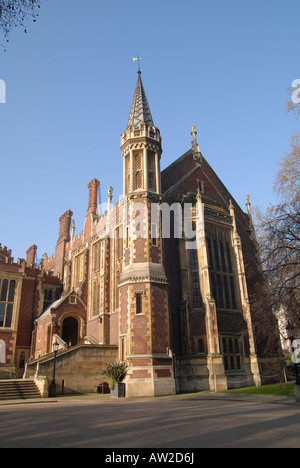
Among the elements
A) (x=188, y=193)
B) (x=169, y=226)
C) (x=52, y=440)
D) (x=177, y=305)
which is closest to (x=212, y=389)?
(x=177, y=305)

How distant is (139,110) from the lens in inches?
1068

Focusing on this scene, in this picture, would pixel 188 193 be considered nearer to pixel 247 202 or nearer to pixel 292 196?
pixel 247 202

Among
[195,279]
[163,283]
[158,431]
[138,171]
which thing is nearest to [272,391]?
[163,283]

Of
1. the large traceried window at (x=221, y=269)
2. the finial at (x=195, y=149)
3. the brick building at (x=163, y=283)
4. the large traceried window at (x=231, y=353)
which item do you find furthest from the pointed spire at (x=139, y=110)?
the large traceried window at (x=231, y=353)

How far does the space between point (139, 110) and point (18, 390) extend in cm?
2097

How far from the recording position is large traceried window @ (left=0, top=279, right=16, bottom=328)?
31413mm

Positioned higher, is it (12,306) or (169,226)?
(169,226)

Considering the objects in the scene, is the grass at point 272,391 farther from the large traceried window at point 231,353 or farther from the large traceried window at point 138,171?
the large traceried window at point 138,171

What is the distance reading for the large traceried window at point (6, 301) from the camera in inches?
1237

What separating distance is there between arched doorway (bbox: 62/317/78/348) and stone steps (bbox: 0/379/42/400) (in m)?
10.7

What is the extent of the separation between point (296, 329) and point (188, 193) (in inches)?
552

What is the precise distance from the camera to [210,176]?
3062cm

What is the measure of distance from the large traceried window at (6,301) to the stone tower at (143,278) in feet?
51.9

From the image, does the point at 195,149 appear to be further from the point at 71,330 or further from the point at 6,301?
the point at 6,301
